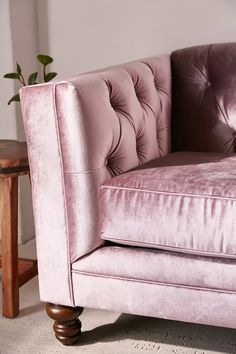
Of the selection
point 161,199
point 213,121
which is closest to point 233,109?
point 213,121

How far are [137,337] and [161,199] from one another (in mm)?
469

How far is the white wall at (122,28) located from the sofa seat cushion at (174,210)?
883 mm

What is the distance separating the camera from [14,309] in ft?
5.90

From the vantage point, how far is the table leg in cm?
175

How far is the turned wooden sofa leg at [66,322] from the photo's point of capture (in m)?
1.60

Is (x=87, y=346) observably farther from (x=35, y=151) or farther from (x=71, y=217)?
(x=35, y=151)

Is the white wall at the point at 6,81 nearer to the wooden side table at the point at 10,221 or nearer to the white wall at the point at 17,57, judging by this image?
the white wall at the point at 17,57

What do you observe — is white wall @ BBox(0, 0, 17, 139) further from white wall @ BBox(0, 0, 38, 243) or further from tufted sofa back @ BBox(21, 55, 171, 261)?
tufted sofa back @ BBox(21, 55, 171, 261)

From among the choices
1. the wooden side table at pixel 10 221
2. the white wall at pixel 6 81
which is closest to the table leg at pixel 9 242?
the wooden side table at pixel 10 221

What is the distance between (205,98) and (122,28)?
1.72 ft

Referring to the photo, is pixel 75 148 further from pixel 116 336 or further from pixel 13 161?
pixel 116 336

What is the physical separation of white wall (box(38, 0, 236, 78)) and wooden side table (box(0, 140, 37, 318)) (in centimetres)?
77

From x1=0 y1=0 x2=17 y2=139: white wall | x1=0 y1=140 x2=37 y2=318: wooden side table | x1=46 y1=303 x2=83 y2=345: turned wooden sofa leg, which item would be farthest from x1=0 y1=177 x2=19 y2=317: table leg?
x1=0 y1=0 x2=17 y2=139: white wall

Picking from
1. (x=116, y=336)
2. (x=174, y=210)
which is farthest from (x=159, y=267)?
(x=116, y=336)
